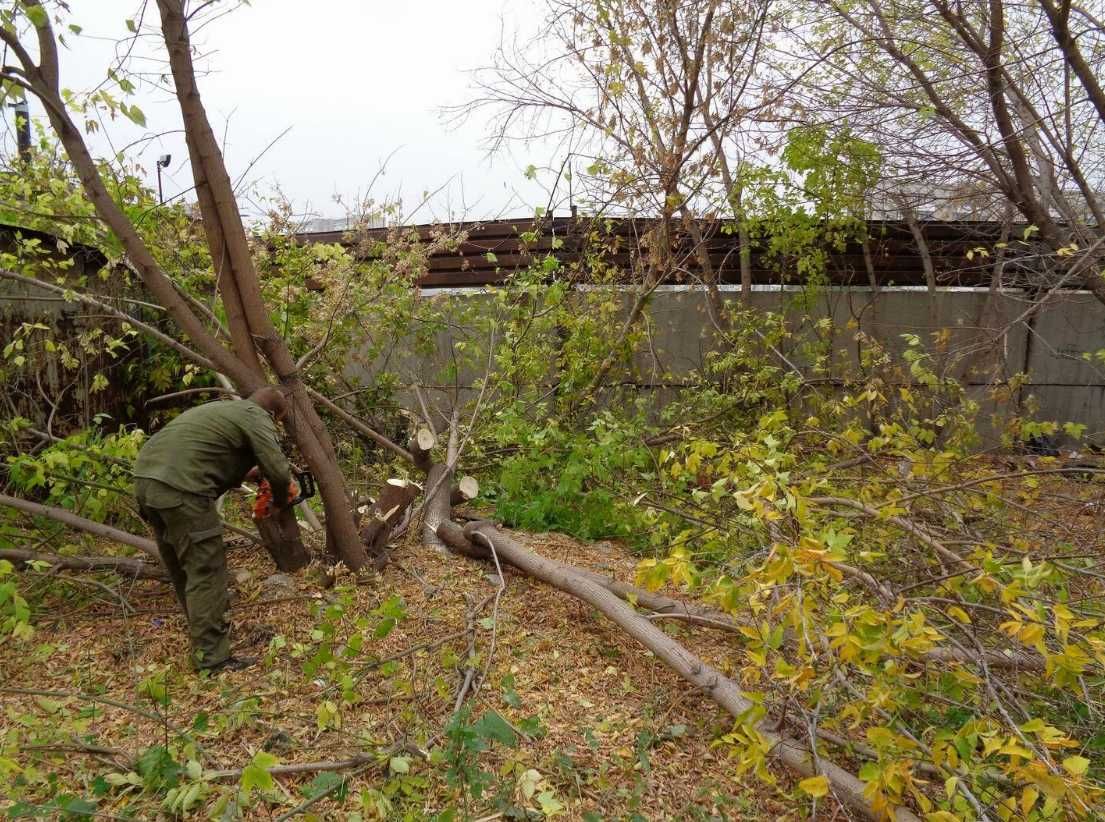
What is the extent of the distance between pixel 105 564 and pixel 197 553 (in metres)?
1.07

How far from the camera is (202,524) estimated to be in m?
3.61

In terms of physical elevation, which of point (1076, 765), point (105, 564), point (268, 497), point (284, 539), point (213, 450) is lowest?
point (105, 564)

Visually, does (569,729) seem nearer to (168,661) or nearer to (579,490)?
(168,661)

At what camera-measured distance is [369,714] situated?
3213mm

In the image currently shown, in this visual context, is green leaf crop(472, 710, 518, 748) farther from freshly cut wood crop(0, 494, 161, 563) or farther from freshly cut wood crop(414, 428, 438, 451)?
freshly cut wood crop(414, 428, 438, 451)

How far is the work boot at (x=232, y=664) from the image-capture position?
3.50 m

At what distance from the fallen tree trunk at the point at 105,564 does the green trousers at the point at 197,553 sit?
756 millimetres

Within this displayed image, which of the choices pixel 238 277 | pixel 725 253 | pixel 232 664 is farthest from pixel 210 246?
pixel 725 253

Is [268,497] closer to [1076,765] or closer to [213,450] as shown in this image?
[213,450]

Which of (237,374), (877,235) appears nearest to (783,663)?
(237,374)

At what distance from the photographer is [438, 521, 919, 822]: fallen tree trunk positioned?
271 cm

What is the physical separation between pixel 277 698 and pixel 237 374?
163 cm

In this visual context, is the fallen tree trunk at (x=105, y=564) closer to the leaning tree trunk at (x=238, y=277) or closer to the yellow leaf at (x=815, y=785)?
the leaning tree trunk at (x=238, y=277)

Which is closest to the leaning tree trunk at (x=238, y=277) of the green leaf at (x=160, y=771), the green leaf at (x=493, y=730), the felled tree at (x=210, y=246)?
the felled tree at (x=210, y=246)
